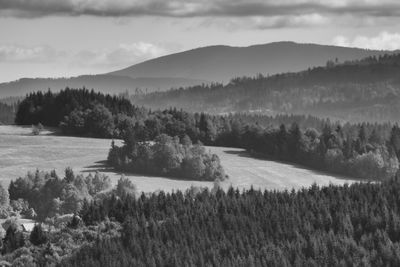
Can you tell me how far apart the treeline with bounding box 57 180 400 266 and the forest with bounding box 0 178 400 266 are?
172 mm

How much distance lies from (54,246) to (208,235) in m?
26.9

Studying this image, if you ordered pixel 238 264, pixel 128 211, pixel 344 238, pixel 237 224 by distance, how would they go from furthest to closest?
1. pixel 128 211
2. pixel 237 224
3. pixel 344 238
4. pixel 238 264

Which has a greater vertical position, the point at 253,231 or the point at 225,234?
the point at 253,231

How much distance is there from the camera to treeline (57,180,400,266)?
497 ft

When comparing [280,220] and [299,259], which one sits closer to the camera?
[299,259]

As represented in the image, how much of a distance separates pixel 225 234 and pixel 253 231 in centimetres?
532

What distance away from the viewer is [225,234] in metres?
166

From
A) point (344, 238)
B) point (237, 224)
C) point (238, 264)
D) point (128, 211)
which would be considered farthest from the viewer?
point (128, 211)

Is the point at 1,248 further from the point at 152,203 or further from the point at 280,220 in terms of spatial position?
the point at 280,220

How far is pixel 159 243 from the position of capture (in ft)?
525

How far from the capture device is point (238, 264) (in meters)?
146

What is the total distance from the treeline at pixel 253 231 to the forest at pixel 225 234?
172 millimetres

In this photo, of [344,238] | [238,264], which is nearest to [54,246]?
[238,264]

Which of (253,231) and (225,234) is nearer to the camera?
(253,231)
